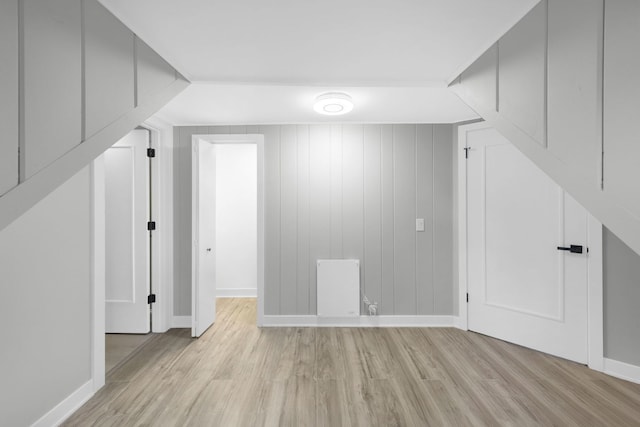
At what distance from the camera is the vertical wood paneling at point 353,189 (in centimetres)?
341

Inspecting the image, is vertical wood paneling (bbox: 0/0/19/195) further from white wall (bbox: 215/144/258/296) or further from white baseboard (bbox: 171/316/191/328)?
white wall (bbox: 215/144/258/296)

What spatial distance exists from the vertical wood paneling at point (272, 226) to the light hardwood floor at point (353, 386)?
49 cm

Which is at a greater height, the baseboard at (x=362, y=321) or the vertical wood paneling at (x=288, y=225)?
the vertical wood paneling at (x=288, y=225)

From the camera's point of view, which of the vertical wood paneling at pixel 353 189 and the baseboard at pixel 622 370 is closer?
the baseboard at pixel 622 370

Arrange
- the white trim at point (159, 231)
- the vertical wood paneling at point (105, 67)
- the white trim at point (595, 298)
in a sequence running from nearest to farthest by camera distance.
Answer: the vertical wood paneling at point (105, 67) → the white trim at point (595, 298) → the white trim at point (159, 231)

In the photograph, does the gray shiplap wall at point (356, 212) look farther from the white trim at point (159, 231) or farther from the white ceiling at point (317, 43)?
the white ceiling at point (317, 43)

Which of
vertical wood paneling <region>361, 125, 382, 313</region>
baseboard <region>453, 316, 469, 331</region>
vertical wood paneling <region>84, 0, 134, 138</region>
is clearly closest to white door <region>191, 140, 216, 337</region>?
vertical wood paneling <region>84, 0, 134, 138</region>

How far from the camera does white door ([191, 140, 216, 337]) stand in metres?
3.12

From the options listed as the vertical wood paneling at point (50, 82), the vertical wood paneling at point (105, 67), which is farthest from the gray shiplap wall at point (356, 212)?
the vertical wood paneling at point (50, 82)

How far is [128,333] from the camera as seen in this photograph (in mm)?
3197

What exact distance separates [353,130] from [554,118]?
2.23 m

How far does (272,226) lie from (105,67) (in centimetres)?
221

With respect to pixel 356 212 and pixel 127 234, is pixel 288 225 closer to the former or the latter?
pixel 356 212

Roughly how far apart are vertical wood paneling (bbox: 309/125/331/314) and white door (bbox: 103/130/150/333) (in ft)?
5.61
